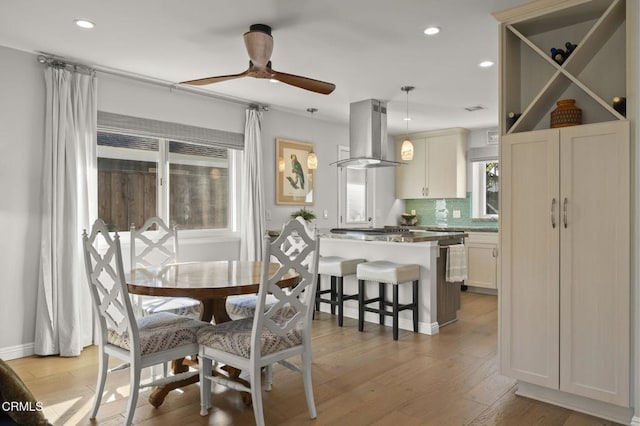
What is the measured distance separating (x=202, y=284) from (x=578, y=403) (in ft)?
7.39

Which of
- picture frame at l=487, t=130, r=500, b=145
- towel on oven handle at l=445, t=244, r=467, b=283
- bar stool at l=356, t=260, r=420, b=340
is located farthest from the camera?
picture frame at l=487, t=130, r=500, b=145

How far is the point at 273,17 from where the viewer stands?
9.36ft

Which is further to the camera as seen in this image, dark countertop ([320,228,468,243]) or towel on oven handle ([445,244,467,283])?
towel on oven handle ([445,244,467,283])

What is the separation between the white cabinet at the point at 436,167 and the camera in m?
6.60

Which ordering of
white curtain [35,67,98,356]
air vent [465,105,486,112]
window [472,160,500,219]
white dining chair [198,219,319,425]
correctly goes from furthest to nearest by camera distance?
1. window [472,160,500,219]
2. air vent [465,105,486,112]
3. white curtain [35,67,98,356]
4. white dining chair [198,219,319,425]

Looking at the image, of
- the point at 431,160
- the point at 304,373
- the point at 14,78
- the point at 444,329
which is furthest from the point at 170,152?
the point at 431,160

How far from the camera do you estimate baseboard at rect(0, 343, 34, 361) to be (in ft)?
11.0

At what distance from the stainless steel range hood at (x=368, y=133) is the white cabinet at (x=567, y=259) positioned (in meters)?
2.28

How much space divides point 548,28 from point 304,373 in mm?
2625

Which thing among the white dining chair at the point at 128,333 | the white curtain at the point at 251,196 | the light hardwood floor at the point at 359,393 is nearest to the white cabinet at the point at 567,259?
the light hardwood floor at the point at 359,393

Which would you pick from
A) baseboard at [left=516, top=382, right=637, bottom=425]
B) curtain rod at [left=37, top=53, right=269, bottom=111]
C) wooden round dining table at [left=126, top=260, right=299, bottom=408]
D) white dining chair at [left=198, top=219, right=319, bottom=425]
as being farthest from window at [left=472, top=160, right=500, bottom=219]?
white dining chair at [left=198, top=219, right=319, bottom=425]

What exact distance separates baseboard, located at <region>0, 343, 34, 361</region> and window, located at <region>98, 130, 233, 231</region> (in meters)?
1.21

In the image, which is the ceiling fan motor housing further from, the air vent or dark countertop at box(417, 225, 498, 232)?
dark countertop at box(417, 225, 498, 232)
